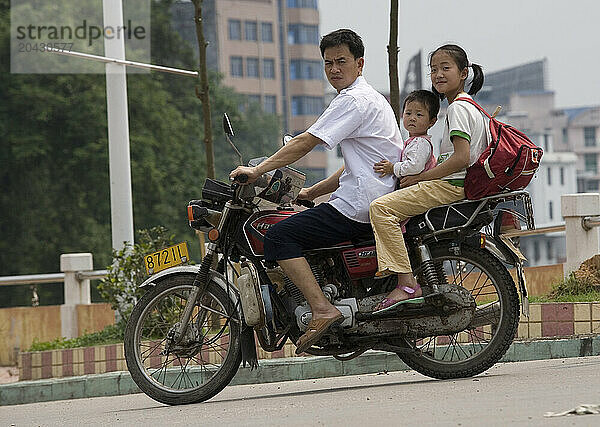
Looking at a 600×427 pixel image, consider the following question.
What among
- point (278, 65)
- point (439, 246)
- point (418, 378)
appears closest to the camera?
point (439, 246)

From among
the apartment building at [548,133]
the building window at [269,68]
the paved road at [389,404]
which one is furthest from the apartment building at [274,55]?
the paved road at [389,404]

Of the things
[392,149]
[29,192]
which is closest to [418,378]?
[392,149]

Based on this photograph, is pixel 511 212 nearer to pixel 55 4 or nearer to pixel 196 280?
pixel 196 280

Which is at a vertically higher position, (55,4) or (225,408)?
(55,4)

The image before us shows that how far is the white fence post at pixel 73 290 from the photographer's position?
1457cm

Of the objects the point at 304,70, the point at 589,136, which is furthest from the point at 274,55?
the point at 589,136

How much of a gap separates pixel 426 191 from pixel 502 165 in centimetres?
43

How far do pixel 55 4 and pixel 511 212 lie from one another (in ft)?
105

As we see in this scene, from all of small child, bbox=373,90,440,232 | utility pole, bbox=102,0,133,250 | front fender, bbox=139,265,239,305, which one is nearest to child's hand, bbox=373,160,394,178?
small child, bbox=373,90,440,232

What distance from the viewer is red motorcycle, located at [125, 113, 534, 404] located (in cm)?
685

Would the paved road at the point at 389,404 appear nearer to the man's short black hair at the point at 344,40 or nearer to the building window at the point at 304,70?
the man's short black hair at the point at 344,40

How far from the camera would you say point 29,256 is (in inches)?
1502

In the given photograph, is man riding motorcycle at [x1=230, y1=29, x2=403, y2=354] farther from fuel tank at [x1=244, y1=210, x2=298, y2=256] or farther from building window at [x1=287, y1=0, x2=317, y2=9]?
building window at [x1=287, y1=0, x2=317, y2=9]

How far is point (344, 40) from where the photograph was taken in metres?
6.97
